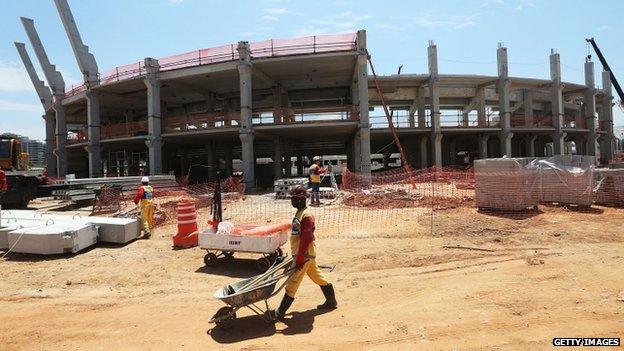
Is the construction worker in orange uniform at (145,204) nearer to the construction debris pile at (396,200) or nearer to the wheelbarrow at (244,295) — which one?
the wheelbarrow at (244,295)

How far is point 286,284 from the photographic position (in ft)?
14.1

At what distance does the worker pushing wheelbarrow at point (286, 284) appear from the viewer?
13.2 ft

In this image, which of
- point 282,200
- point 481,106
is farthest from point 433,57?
point 282,200

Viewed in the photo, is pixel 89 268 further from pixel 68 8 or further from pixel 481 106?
pixel 481 106

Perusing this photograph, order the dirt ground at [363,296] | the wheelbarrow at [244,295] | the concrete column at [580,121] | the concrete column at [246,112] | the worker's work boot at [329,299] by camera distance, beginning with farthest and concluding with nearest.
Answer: the concrete column at [580,121]
the concrete column at [246,112]
the worker's work boot at [329,299]
the wheelbarrow at [244,295]
the dirt ground at [363,296]

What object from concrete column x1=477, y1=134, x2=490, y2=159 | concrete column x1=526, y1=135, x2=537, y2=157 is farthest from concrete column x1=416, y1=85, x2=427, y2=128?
concrete column x1=526, y1=135, x2=537, y2=157

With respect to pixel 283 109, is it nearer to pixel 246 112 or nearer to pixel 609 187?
pixel 246 112

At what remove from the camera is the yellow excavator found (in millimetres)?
15320

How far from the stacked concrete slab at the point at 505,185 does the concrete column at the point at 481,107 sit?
59.8 feet

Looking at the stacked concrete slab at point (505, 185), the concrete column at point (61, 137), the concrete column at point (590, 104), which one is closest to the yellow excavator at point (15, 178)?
the concrete column at point (61, 137)

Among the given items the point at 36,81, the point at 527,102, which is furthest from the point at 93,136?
the point at 527,102

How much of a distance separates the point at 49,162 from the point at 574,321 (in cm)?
3924

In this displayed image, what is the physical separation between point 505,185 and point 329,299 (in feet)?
27.9

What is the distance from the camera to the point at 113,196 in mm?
13906
